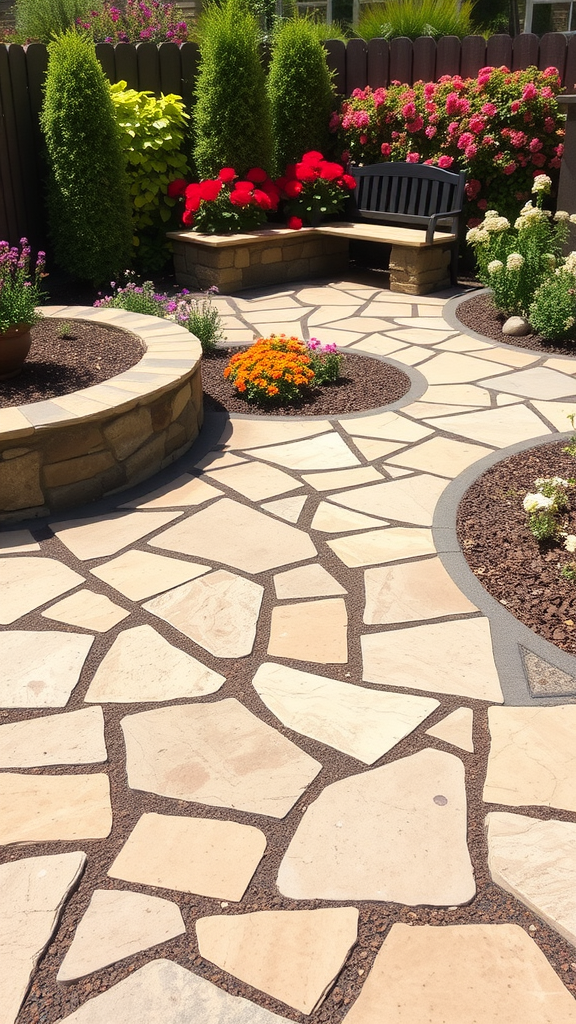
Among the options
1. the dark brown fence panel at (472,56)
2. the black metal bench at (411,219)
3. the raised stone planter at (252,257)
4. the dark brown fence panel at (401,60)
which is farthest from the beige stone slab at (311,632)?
the dark brown fence panel at (401,60)

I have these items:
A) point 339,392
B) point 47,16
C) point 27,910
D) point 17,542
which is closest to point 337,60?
point 47,16

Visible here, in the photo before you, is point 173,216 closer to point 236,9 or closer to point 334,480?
point 236,9

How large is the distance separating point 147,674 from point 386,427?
96.1 inches

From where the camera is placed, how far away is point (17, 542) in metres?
3.52

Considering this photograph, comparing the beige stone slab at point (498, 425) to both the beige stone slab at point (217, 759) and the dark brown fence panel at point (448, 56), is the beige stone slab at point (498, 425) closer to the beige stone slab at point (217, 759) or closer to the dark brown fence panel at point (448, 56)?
the beige stone slab at point (217, 759)

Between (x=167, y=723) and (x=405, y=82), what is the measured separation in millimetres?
7952

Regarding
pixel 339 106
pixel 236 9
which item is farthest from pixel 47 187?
pixel 339 106

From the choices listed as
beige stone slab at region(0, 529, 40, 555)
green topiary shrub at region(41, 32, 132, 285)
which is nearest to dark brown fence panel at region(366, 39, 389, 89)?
green topiary shrub at region(41, 32, 132, 285)

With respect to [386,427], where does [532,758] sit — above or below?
below

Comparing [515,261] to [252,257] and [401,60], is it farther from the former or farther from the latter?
[401,60]

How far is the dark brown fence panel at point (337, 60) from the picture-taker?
874 cm

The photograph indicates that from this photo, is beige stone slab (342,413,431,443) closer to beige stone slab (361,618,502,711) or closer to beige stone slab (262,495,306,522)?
beige stone slab (262,495,306,522)

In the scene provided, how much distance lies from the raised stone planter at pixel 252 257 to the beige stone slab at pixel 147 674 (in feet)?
18.0

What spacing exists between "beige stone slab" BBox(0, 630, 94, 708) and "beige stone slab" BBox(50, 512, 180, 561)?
1.90 ft
